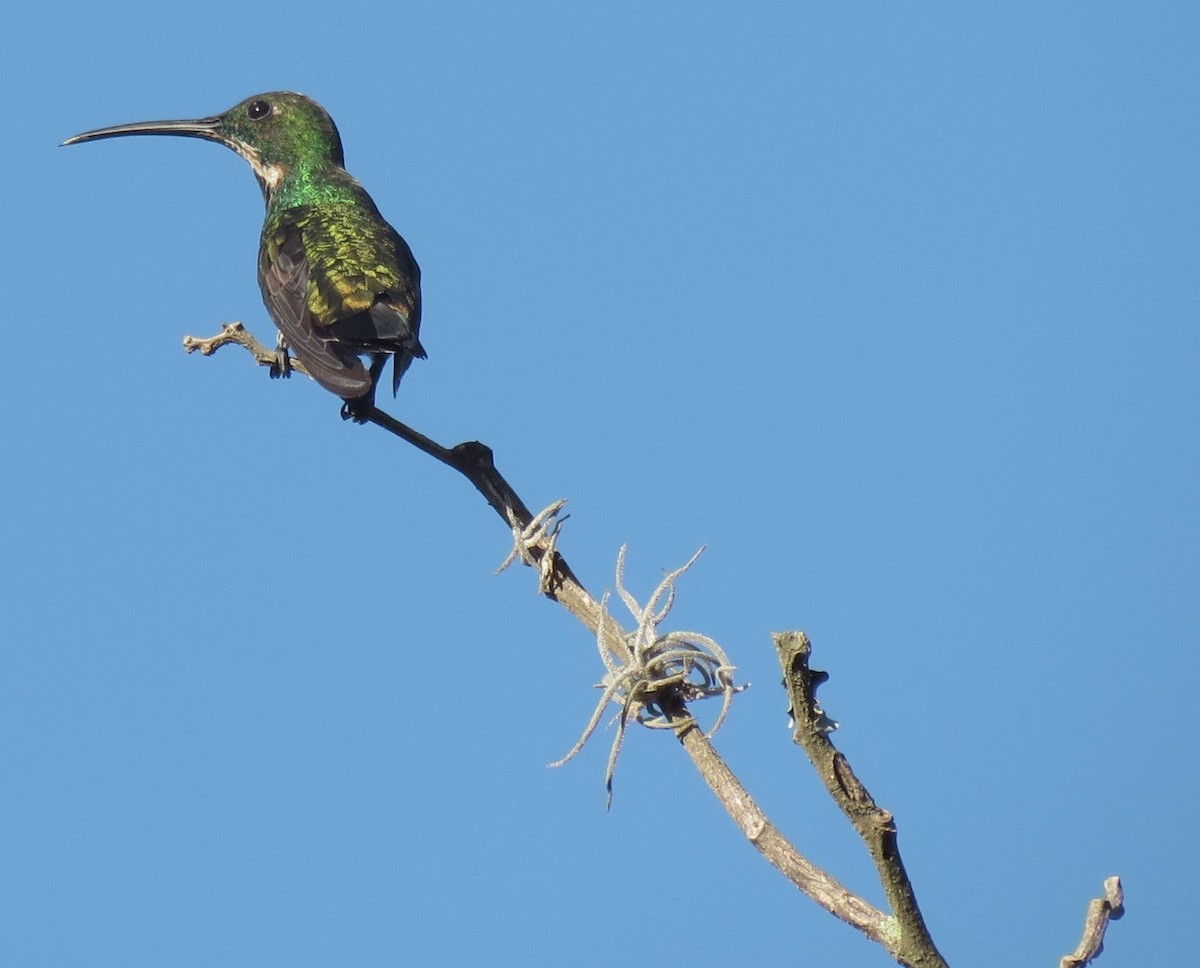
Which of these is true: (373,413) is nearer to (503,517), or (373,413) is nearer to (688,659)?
(503,517)

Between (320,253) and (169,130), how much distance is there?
8.23 ft

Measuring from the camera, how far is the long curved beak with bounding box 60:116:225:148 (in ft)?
31.1

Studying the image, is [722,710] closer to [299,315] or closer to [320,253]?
[299,315]

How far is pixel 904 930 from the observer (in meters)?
2.15

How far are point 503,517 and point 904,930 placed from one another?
159 centimetres

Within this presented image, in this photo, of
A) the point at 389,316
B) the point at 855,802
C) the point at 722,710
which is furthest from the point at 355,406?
the point at 855,802

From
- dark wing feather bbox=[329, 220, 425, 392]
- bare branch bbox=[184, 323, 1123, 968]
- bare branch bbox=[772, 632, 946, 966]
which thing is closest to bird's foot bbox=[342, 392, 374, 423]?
dark wing feather bbox=[329, 220, 425, 392]

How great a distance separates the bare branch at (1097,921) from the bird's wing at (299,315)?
3963mm

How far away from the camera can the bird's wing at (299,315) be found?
5.94 m

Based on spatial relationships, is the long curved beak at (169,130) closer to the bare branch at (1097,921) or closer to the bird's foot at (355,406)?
the bird's foot at (355,406)

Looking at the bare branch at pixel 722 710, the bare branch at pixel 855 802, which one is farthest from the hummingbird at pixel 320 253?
the bare branch at pixel 855 802

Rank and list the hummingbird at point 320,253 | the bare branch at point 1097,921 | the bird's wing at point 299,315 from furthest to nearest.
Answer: the hummingbird at point 320,253 → the bird's wing at point 299,315 → the bare branch at point 1097,921

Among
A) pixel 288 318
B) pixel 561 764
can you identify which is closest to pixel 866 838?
pixel 561 764

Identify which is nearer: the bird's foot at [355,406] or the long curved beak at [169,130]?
the bird's foot at [355,406]
